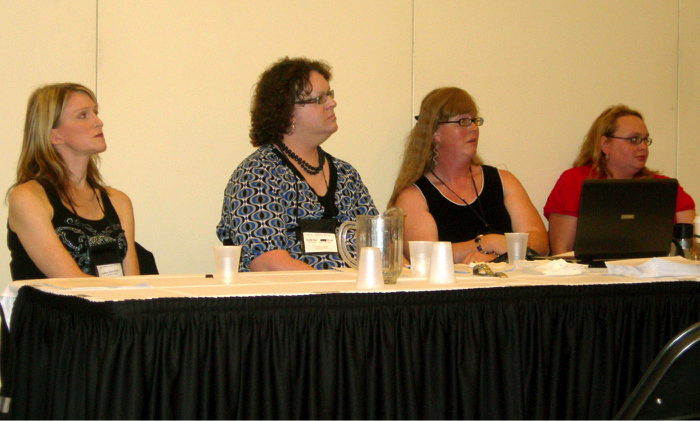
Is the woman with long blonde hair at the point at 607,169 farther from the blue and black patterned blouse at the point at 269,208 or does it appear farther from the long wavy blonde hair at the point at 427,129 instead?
the blue and black patterned blouse at the point at 269,208

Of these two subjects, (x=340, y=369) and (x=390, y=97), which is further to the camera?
(x=390, y=97)

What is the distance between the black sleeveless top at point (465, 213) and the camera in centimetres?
319

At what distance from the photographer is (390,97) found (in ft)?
12.0

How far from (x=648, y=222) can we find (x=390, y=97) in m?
1.79

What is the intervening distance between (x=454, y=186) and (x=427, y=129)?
1.01 feet

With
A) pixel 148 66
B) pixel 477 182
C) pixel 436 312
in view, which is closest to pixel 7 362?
pixel 436 312

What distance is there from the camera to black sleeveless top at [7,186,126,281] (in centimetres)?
232

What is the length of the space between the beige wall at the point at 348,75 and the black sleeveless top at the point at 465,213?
0.48 metres

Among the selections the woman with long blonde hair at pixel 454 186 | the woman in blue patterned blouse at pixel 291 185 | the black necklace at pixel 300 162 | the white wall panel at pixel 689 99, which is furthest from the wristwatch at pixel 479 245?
the white wall panel at pixel 689 99

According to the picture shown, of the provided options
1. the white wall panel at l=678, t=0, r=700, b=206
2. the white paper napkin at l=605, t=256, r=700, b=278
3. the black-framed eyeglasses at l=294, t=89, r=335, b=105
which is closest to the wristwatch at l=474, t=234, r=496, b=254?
the black-framed eyeglasses at l=294, t=89, r=335, b=105

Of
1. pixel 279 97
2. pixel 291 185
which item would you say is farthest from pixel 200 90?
pixel 291 185

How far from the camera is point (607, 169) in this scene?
12.2 ft

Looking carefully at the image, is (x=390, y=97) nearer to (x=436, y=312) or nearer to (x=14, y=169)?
(x=14, y=169)

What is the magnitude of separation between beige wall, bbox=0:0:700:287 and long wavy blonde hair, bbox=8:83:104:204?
58 cm
